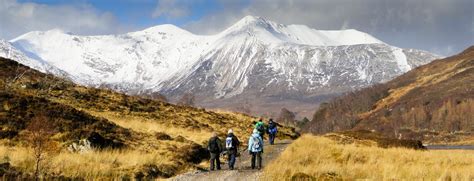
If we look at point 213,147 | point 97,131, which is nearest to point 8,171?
point 213,147

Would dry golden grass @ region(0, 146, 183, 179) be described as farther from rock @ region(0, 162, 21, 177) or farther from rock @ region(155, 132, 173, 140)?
rock @ region(155, 132, 173, 140)

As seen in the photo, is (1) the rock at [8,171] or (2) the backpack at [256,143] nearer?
(1) the rock at [8,171]

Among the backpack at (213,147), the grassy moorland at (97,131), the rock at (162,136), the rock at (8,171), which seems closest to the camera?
the rock at (8,171)

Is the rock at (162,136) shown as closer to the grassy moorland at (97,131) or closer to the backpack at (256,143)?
the grassy moorland at (97,131)

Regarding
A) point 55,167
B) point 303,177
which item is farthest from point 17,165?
point 303,177

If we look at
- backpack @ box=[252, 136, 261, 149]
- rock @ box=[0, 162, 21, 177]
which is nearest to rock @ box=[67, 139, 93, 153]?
rock @ box=[0, 162, 21, 177]

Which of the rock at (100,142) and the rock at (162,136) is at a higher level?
the rock at (162,136)

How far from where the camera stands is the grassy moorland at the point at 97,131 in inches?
818

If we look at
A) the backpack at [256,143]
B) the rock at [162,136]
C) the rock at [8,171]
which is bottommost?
the rock at [8,171]

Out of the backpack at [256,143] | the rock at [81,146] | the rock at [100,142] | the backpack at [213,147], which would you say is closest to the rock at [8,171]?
the rock at [81,146]

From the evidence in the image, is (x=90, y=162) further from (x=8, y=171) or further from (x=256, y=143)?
(x=256, y=143)

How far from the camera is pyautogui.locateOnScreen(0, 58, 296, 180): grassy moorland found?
68.1 feet

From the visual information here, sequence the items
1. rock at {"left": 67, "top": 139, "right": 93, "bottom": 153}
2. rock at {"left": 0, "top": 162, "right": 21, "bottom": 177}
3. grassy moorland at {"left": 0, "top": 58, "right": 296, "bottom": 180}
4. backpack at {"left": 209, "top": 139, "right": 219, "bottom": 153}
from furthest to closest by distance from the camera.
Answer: backpack at {"left": 209, "top": 139, "right": 219, "bottom": 153} → rock at {"left": 67, "top": 139, "right": 93, "bottom": 153} → grassy moorland at {"left": 0, "top": 58, "right": 296, "bottom": 180} → rock at {"left": 0, "top": 162, "right": 21, "bottom": 177}

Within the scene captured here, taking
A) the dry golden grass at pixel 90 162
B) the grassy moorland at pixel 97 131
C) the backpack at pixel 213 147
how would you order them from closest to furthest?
the dry golden grass at pixel 90 162, the grassy moorland at pixel 97 131, the backpack at pixel 213 147
